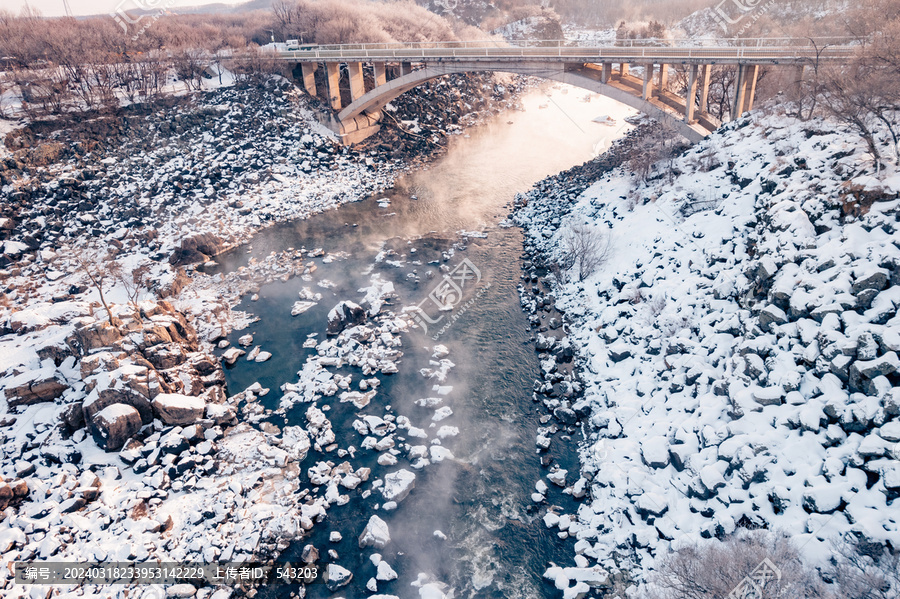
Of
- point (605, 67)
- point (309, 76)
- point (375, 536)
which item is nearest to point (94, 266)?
point (375, 536)

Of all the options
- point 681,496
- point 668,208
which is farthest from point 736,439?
point 668,208

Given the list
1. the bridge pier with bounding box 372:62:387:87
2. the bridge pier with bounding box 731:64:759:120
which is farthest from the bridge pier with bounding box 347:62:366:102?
the bridge pier with bounding box 731:64:759:120

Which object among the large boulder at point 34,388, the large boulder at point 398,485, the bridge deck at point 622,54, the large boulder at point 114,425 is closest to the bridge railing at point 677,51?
the bridge deck at point 622,54

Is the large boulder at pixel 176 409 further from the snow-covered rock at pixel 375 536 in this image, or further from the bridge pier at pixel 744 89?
the bridge pier at pixel 744 89

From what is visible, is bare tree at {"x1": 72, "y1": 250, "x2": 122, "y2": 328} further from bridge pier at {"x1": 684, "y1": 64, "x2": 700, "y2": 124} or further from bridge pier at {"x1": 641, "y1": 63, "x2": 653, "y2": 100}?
bridge pier at {"x1": 684, "y1": 64, "x2": 700, "y2": 124}

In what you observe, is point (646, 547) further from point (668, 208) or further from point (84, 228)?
point (84, 228)

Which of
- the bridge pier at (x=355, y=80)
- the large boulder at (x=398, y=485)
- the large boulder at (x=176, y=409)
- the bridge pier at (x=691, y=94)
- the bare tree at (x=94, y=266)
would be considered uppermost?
the bridge pier at (x=355, y=80)
